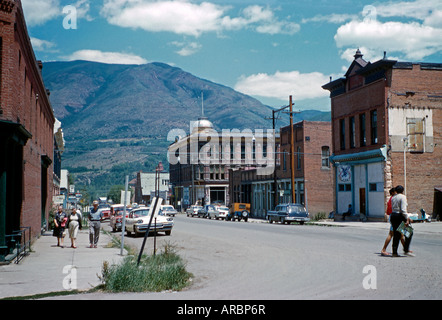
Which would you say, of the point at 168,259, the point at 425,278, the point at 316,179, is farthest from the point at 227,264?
the point at 316,179

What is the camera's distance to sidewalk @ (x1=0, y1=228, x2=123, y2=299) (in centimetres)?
1064

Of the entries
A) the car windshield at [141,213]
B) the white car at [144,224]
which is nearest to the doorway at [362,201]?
the white car at [144,224]

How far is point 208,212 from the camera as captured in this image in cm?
6147

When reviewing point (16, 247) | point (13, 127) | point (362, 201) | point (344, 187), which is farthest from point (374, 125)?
point (13, 127)

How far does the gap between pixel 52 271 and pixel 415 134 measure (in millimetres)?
30376

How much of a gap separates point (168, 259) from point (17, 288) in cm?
358

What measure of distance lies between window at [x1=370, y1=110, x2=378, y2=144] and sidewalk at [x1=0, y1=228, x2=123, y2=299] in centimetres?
2534

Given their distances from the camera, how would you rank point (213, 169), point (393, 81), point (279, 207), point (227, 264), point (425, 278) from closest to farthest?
point (425, 278) < point (227, 264) < point (393, 81) < point (279, 207) < point (213, 169)

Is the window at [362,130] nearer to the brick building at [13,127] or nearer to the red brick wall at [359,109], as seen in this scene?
the red brick wall at [359,109]

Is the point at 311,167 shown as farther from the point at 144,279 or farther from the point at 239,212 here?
the point at 144,279

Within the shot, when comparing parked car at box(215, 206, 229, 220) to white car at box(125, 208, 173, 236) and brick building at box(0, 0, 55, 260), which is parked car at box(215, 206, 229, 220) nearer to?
white car at box(125, 208, 173, 236)

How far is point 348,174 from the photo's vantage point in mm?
42500
